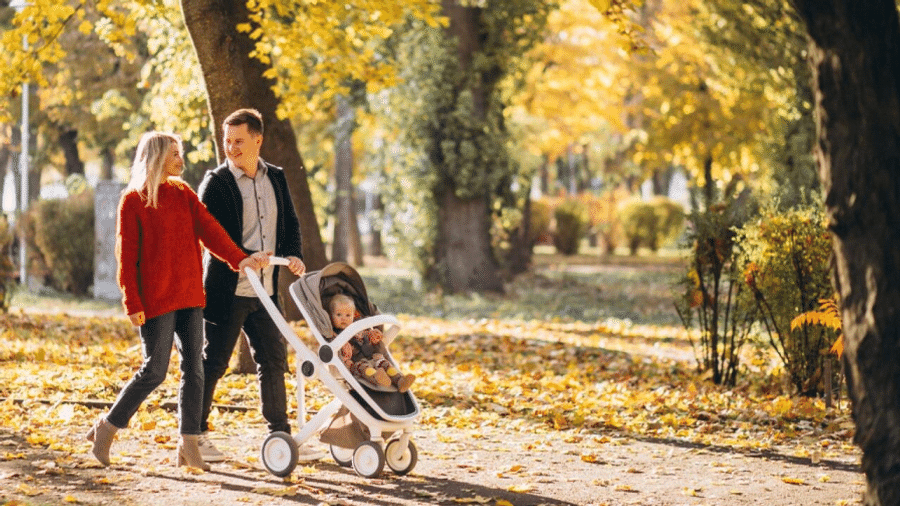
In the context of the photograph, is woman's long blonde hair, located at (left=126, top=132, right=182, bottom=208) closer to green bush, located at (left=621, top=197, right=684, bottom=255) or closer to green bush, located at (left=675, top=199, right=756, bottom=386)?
green bush, located at (left=675, top=199, right=756, bottom=386)

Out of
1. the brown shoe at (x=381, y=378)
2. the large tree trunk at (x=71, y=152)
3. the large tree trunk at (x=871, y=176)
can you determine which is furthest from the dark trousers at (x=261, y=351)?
the large tree trunk at (x=71, y=152)

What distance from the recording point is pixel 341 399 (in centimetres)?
627

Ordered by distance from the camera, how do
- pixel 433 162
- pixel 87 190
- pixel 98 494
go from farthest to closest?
pixel 87 190, pixel 433 162, pixel 98 494

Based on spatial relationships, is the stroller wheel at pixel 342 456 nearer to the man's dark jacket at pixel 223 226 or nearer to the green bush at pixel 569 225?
Result: the man's dark jacket at pixel 223 226

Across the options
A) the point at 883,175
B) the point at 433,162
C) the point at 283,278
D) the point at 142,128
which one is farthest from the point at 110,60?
the point at 883,175

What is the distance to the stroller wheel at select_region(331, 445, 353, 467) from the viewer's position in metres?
6.83

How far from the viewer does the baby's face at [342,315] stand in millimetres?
6508

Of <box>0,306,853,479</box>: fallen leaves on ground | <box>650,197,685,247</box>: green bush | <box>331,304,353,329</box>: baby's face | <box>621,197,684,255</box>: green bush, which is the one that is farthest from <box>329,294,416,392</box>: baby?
<box>650,197,685,247</box>: green bush

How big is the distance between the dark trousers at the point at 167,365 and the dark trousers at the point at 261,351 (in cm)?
29

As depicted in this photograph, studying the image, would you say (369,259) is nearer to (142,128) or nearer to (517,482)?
(142,128)

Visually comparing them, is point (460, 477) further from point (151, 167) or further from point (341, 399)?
point (151, 167)

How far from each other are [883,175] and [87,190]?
750 inches

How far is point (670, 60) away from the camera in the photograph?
79.7 ft

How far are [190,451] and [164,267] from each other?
3.43 ft
